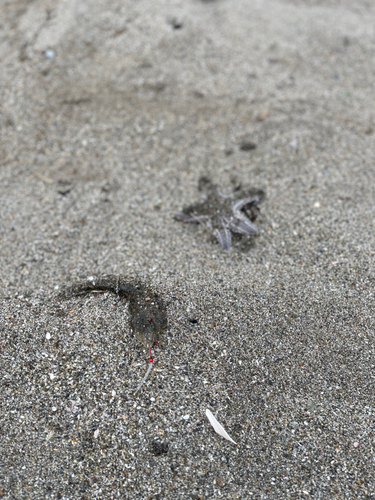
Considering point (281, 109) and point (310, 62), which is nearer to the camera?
point (281, 109)

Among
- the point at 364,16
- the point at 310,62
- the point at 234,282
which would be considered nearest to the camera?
the point at 234,282

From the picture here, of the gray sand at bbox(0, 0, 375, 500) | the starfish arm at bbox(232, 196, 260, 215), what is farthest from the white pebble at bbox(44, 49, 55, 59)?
the starfish arm at bbox(232, 196, 260, 215)

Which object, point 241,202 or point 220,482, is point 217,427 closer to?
point 220,482

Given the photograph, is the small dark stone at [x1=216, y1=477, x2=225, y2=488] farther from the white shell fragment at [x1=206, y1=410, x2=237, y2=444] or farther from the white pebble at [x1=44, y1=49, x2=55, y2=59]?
the white pebble at [x1=44, y1=49, x2=55, y2=59]

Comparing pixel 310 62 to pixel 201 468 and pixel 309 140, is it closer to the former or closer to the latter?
pixel 309 140

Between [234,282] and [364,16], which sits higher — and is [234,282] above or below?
below

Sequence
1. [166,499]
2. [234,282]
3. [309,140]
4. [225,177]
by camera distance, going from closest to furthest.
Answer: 1. [166,499]
2. [234,282]
3. [225,177]
4. [309,140]

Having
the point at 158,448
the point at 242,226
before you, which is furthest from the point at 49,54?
the point at 158,448

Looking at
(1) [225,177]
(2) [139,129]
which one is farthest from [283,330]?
(2) [139,129]
